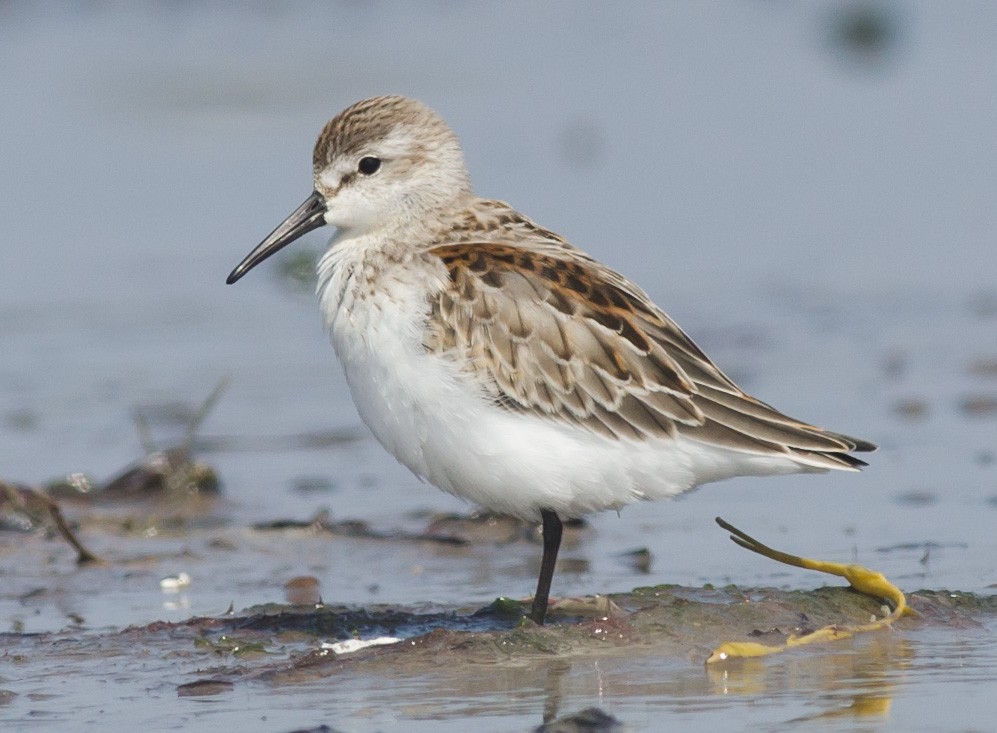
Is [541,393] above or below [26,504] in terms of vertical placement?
above

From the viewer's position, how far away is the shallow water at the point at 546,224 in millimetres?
5406

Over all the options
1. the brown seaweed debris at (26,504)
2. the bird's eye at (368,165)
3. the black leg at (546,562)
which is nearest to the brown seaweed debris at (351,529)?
the brown seaweed debris at (26,504)

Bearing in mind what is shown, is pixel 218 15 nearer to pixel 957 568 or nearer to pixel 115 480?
pixel 115 480

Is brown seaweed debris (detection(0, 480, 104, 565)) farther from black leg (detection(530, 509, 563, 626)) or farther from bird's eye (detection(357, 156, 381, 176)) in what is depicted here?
black leg (detection(530, 509, 563, 626))

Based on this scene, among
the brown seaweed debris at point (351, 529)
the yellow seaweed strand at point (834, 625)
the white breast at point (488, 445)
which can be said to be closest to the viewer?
the yellow seaweed strand at point (834, 625)

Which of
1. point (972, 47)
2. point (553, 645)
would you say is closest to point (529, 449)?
point (553, 645)

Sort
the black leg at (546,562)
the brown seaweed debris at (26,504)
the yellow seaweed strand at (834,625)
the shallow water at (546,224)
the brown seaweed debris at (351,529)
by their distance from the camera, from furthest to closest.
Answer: the brown seaweed debris at (26,504) → the brown seaweed debris at (351,529) → the black leg at (546,562) → the shallow water at (546,224) → the yellow seaweed strand at (834,625)

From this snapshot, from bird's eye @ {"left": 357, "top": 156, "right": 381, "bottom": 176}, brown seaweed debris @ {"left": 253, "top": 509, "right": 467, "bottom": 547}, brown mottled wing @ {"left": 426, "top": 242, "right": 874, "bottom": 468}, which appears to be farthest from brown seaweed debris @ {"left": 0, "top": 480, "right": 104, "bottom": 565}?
brown mottled wing @ {"left": 426, "top": 242, "right": 874, "bottom": 468}

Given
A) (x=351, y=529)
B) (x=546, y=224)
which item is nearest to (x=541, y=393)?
(x=351, y=529)

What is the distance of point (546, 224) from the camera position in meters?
11.6

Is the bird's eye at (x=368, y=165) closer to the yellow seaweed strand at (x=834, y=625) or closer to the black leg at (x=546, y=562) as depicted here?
the black leg at (x=546, y=562)

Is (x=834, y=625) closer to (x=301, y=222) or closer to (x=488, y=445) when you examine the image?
(x=488, y=445)

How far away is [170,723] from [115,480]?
3058 mm

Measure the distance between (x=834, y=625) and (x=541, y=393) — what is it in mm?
1105
